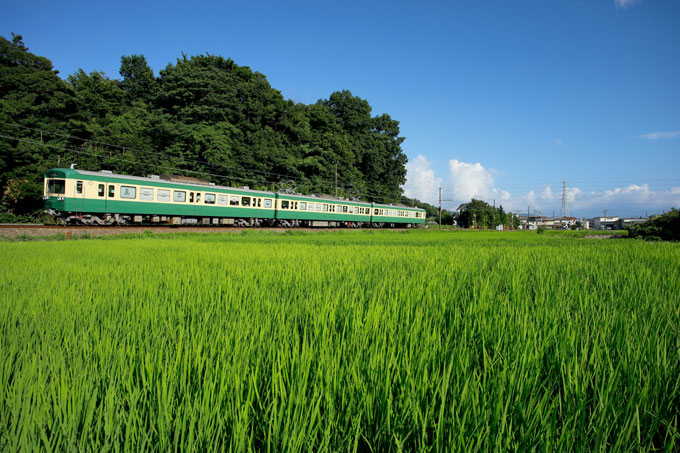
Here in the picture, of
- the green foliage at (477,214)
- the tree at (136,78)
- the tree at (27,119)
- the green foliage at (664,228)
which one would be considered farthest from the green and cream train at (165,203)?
the green foliage at (477,214)

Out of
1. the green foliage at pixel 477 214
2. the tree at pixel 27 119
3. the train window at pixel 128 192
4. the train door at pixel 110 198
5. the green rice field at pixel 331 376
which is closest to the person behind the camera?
the green rice field at pixel 331 376

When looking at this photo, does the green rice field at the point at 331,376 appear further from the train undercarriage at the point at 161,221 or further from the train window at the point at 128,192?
the train undercarriage at the point at 161,221

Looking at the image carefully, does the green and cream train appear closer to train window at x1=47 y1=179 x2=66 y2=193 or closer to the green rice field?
train window at x1=47 y1=179 x2=66 y2=193

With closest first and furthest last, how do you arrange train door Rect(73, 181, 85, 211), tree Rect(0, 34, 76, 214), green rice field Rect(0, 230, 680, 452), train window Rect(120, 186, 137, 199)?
green rice field Rect(0, 230, 680, 452) < train door Rect(73, 181, 85, 211) < train window Rect(120, 186, 137, 199) < tree Rect(0, 34, 76, 214)

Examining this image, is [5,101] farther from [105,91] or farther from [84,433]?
[84,433]

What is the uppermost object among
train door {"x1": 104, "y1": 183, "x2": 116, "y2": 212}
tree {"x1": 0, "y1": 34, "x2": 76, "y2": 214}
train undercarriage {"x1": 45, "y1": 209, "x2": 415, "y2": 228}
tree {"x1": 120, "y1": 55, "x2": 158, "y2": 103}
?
tree {"x1": 120, "y1": 55, "x2": 158, "y2": 103}

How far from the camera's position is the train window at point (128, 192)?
17.1 meters

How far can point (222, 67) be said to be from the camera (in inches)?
1650

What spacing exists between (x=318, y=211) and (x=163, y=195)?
13.2 metres

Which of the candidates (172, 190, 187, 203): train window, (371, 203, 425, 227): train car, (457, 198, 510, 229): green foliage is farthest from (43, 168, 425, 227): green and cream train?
(457, 198, 510, 229): green foliage

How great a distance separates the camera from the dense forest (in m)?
25.5

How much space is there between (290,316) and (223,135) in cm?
3410

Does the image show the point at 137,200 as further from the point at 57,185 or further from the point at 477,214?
the point at 477,214

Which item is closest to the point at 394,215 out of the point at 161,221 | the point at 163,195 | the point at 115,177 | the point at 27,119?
the point at 161,221
